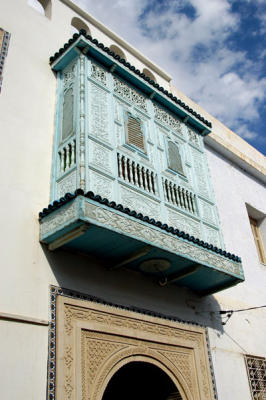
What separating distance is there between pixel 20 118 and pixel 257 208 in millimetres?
5520

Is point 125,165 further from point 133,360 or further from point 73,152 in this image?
point 133,360

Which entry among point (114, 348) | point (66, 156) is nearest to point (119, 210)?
point (66, 156)

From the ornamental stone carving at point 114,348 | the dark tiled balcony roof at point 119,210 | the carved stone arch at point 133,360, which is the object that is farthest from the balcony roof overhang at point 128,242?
the carved stone arch at point 133,360

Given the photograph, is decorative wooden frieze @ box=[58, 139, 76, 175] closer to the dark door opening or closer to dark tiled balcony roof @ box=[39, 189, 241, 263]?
dark tiled balcony roof @ box=[39, 189, 241, 263]

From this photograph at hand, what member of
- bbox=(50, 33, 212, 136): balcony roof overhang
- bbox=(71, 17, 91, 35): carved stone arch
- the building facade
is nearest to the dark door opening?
the building facade

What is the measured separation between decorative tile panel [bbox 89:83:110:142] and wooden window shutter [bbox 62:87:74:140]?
0.26m

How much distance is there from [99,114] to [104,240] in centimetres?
168

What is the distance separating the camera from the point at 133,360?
4.96 meters

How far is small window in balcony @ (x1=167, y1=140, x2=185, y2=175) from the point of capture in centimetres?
638

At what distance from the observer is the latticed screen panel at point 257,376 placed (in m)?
6.38

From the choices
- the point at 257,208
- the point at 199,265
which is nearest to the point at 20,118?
the point at 199,265

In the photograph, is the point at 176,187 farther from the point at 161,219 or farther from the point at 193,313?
the point at 193,313

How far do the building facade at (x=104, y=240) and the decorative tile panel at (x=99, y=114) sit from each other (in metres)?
0.02

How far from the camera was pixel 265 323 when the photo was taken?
750 cm
